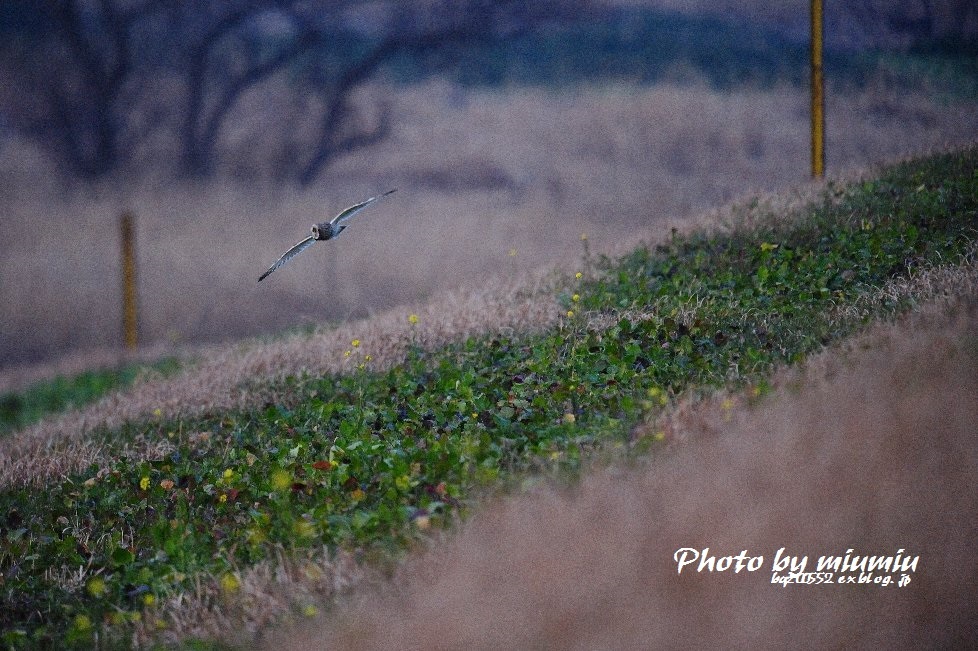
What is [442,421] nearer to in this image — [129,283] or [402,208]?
[402,208]

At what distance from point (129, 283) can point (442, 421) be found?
10.7 metres

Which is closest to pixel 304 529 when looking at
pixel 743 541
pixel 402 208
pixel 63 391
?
pixel 743 541

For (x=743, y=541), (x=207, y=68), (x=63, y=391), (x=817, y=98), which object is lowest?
(x=63, y=391)

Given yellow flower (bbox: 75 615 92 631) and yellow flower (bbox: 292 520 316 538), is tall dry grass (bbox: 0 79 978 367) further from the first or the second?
yellow flower (bbox: 75 615 92 631)

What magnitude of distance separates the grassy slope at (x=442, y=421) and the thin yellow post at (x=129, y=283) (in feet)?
24.4

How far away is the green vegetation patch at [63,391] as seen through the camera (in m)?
11.6

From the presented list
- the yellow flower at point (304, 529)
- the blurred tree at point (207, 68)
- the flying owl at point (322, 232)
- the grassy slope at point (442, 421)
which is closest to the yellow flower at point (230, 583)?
the grassy slope at point (442, 421)

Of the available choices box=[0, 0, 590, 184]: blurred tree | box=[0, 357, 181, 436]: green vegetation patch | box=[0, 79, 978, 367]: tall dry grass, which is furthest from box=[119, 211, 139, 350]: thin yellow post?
box=[0, 0, 590, 184]: blurred tree

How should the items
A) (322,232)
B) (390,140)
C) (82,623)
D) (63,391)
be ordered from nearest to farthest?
(82,623) → (322,232) → (63,391) → (390,140)

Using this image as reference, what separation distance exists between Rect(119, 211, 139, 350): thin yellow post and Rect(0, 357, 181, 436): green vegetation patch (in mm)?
912

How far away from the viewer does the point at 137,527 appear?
5504 mm

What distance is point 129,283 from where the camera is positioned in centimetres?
1471

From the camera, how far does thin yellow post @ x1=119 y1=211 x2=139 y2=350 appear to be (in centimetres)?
1462

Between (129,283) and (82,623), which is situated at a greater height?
(82,623)
